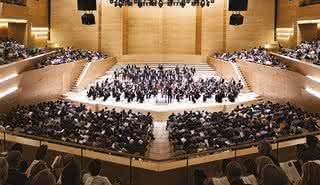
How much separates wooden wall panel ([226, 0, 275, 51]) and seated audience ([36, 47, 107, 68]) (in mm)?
7332

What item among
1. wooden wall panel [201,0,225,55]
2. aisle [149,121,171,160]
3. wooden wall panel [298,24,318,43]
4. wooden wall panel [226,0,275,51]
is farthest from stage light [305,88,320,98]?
wooden wall panel [201,0,225,55]

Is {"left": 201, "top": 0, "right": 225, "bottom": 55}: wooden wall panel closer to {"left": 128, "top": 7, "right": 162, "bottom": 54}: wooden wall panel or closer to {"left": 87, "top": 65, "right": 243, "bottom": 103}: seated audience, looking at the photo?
{"left": 128, "top": 7, "right": 162, "bottom": 54}: wooden wall panel

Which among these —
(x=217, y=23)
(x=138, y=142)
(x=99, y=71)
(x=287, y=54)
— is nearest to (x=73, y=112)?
(x=138, y=142)

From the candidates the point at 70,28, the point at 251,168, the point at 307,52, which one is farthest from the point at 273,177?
the point at 70,28

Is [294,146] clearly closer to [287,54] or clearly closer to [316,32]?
[287,54]

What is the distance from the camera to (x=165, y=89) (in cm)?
1755

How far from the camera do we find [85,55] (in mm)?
22766

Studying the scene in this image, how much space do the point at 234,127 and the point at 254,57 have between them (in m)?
10.3

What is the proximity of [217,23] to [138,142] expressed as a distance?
53.3ft

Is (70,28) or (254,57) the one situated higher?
(70,28)

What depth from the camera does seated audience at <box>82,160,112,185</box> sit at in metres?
3.36

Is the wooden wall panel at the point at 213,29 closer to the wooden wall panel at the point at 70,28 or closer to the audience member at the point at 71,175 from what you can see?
the wooden wall panel at the point at 70,28

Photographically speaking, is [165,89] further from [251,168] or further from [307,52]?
[251,168]

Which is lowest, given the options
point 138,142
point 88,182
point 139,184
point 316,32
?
point 138,142
